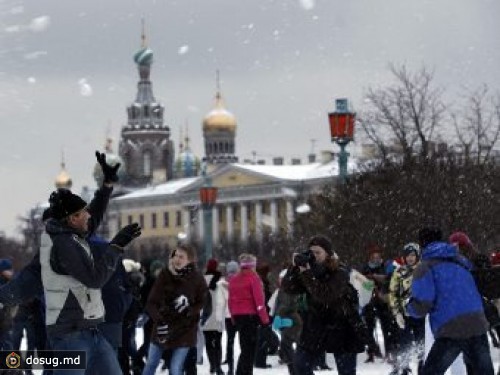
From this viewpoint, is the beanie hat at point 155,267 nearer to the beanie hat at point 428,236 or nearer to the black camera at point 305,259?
the black camera at point 305,259

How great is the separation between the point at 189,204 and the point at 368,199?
3938 inches

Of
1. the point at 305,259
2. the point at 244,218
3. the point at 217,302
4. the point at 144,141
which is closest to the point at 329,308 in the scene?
the point at 305,259

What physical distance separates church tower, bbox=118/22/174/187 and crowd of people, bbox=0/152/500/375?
130638 millimetres

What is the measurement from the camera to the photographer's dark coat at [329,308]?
9453 mm

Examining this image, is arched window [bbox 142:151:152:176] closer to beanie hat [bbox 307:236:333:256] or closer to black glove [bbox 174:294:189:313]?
black glove [bbox 174:294:189:313]

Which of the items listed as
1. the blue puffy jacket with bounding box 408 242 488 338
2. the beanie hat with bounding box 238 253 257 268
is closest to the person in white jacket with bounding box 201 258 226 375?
the beanie hat with bounding box 238 253 257 268

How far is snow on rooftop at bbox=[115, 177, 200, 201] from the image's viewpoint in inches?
5187

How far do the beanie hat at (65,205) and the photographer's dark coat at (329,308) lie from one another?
2.53 metres

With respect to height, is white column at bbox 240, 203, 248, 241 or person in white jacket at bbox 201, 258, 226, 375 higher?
white column at bbox 240, 203, 248, 241

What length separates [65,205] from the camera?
287 inches

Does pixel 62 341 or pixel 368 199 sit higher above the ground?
pixel 368 199

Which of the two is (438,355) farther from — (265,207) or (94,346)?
(265,207)

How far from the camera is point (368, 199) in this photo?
2464 centimetres

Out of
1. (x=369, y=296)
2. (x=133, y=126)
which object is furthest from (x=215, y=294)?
(x=133, y=126)
